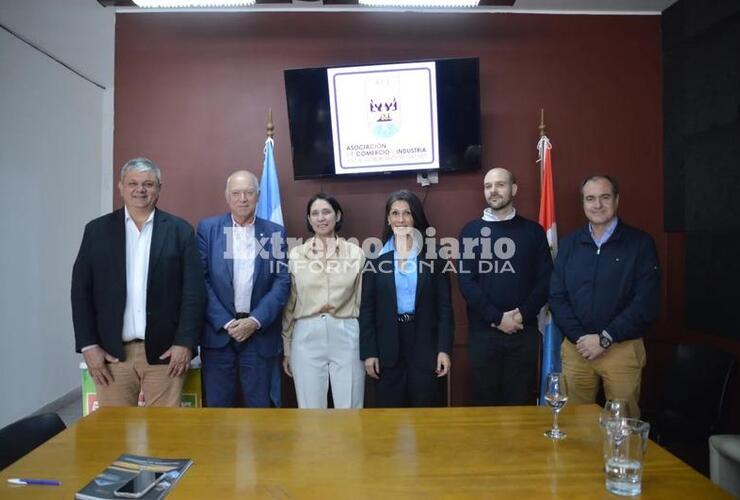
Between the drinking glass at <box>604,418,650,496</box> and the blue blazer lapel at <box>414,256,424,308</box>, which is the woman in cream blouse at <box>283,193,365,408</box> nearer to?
the blue blazer lapel at <box>414,256,424,308</box>

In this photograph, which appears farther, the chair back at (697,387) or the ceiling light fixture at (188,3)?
the ceiling light fixture at (188,3)

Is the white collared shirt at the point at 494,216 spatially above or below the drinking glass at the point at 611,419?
above

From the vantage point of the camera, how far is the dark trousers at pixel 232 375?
9.77 ft

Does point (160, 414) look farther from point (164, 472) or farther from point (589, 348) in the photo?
point (589, 348)

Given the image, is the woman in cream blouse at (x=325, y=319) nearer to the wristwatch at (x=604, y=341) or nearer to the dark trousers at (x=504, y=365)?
the dark trousers at (x=504, y=365)

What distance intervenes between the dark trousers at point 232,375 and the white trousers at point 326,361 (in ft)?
0.63

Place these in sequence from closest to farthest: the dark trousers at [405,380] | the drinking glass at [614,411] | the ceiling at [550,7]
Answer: the drinking glass at [614,411] < the dark trousers at [405,380] < the ceiling at [550,7]

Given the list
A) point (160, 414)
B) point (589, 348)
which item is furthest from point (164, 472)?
point (589, 348)

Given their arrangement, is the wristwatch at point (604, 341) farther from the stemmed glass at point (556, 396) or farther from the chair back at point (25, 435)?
the chair back at point (25, 435)

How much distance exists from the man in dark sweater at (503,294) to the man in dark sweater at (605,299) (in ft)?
0.53

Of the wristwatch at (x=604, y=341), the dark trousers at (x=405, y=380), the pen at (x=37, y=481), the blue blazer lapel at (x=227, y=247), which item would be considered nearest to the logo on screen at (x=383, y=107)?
the blue blazer lapel at (x=227, y=247)

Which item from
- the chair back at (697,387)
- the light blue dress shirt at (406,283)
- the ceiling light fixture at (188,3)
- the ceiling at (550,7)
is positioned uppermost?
the ceiling at (550,7)

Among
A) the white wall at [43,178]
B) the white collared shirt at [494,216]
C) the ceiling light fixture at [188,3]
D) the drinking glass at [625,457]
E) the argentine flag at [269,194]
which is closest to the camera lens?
the drinking glass at [625,457]

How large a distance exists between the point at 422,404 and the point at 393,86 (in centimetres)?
210
